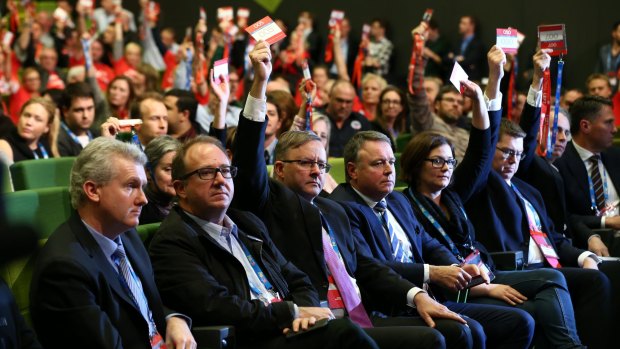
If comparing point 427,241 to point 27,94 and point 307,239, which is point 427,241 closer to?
point 307,239

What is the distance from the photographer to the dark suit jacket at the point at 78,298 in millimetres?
2188

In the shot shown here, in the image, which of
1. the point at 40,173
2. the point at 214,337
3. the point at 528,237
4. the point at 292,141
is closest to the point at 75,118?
the point at 40,173

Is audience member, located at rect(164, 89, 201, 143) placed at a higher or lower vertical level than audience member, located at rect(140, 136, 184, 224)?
higher

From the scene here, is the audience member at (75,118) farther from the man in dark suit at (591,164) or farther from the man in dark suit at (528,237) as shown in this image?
the man in dark suit at (591,164)

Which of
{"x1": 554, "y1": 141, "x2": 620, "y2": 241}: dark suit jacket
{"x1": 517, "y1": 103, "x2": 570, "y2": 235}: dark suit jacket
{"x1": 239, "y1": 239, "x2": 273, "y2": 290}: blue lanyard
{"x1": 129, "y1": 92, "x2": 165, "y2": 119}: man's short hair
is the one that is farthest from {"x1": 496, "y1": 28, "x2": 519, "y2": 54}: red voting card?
{"x1": 239, "y1": 239, "x2": 273, "y2": 290}: blue lanyard

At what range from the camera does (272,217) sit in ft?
10.4

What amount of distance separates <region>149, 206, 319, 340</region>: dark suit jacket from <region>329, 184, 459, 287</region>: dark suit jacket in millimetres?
594

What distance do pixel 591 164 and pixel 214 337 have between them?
10.8 feet

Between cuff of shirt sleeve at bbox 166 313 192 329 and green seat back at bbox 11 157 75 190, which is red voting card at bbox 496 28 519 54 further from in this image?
cuff of shirt sleeve at bbox 166 313 192 329

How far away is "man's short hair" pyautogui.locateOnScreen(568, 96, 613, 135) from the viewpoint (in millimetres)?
5180

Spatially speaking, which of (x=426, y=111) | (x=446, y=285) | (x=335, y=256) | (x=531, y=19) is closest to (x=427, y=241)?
(x=446, y=285)

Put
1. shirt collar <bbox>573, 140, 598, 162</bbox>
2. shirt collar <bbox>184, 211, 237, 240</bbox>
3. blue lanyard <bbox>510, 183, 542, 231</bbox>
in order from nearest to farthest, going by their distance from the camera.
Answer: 1. shirt collar <bbox>184, 211, 237, 240</bbox>
2. blue lanyard <bbox>510, 183, 542, 231</bbox>
3. shirt collar <bbox>573, 140, 598, 162</bbox>

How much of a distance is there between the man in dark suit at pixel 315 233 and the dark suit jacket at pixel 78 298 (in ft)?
2.82

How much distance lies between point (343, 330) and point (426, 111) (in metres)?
3.88
